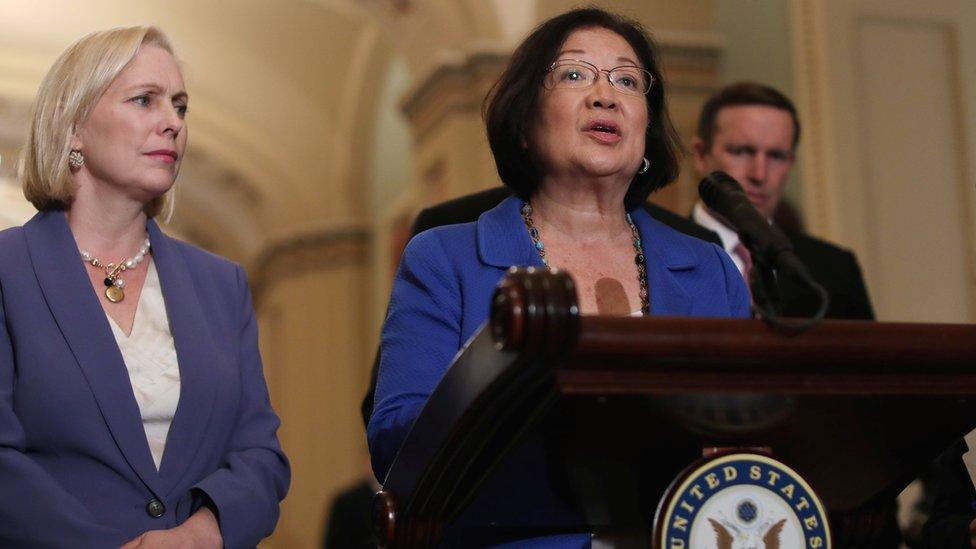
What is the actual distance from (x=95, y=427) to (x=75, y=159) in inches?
24.2

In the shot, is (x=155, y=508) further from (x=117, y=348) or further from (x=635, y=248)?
(x=635, y=248)

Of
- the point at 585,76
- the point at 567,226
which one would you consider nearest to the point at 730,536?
the point at 567,226

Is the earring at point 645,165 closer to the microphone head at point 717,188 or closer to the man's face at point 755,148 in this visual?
the microphone head at point 717,188

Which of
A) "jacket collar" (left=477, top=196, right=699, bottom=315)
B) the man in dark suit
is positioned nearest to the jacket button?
"jacket collar" (left=477, top=196, right=699, bottom=315)

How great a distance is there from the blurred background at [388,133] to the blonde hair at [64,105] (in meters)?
1.18

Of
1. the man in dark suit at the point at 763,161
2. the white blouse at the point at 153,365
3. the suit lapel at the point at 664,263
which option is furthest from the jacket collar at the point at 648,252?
the man in dark suit at the point at 763,161

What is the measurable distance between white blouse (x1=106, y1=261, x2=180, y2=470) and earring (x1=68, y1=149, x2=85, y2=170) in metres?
0.29

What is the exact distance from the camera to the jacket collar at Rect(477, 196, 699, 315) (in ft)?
6.97

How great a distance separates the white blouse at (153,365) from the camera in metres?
2.47

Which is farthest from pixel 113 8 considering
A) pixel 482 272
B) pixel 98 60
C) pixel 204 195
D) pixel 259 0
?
pixel 482 272

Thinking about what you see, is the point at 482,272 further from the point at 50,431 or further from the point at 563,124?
the point at 50,431

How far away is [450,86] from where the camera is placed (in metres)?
9.18

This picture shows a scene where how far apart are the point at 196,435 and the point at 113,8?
1121 centimetres

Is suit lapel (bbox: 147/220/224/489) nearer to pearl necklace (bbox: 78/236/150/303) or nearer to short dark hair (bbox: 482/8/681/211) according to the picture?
pearl necklace (bbox: 78/236/150/303)
